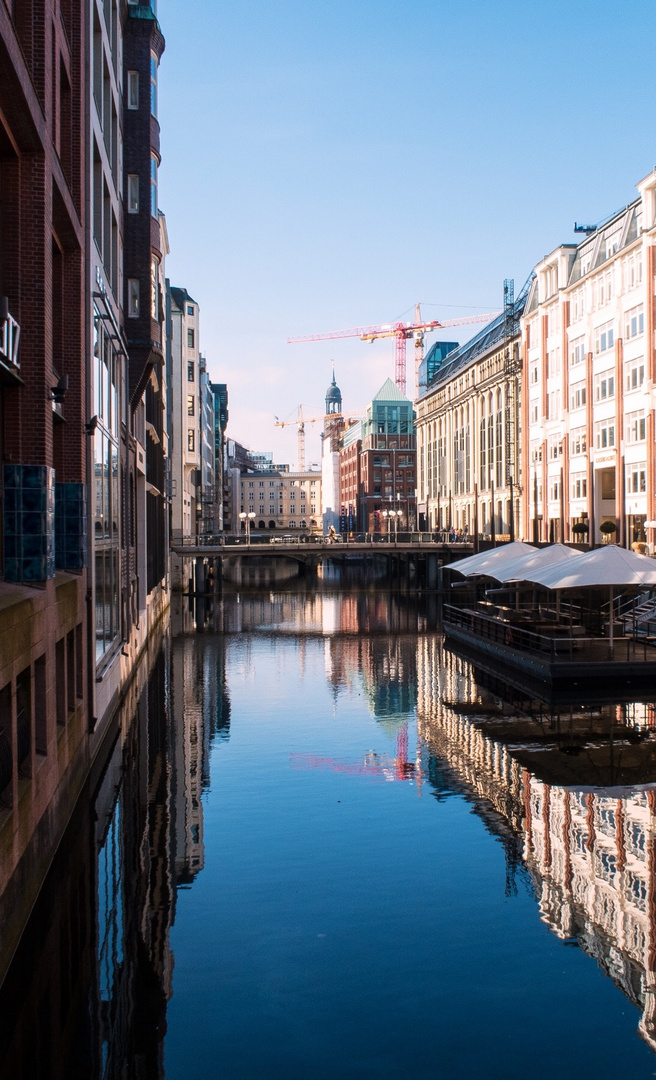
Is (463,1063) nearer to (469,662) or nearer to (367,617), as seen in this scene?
(469,662)

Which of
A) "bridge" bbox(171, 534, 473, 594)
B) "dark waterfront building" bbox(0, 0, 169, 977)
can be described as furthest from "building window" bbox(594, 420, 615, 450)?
"dark waterfront building" bbox(0, 0, 169, 977)

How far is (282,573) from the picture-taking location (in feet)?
421

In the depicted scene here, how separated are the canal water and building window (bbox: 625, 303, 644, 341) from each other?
35.6 metres

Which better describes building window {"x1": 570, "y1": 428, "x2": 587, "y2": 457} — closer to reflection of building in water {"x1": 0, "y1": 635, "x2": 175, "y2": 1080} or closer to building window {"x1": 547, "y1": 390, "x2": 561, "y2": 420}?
building window {"x1": 547, "y1": 390, "x2": 561, "y2": 420}


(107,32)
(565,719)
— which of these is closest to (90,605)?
(565,719)

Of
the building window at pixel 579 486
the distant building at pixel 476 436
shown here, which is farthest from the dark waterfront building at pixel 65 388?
the distant building at pixel 476 436

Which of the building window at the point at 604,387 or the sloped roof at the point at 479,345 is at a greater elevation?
the sloped roof at the point at 479,345

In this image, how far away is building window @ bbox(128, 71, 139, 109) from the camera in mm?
39844

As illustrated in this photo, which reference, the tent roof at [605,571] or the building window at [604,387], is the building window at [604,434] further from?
the tent roof at [605,571]

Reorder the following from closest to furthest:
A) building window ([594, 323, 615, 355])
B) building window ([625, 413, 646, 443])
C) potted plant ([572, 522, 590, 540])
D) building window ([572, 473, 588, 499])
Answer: building window ([625, 413, 646, 443]) → potted plant ([572, 522, 590, 540]) → building window ([594, 323, 615, 355]) → building window ([572, 473, 588, 499])

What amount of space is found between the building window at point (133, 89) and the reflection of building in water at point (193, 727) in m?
22.0

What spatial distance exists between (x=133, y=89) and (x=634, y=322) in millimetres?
31515

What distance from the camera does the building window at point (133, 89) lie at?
3984 centimetres

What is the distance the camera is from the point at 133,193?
40.1 metres
